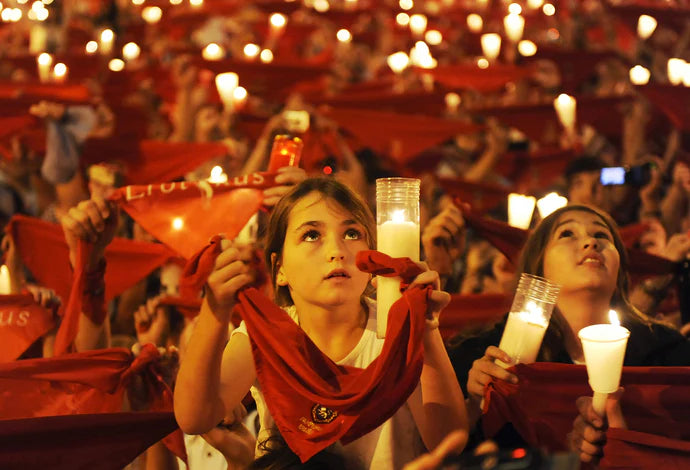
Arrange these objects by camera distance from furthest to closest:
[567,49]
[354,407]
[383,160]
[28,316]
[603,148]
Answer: [567,49], [603,148], [383,160], [28,316], [354,407]

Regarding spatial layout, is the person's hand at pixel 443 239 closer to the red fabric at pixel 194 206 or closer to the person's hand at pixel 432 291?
the red fabric at pixel 194 206

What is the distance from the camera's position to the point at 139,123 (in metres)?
7.65

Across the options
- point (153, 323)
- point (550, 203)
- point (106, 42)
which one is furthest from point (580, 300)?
point (106, 42)

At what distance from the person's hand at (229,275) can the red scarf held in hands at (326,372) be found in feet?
0.08

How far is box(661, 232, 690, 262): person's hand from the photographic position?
414cm

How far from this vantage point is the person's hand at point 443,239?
392cm

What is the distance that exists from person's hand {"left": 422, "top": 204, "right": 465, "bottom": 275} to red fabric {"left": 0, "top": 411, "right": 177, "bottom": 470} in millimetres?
1490

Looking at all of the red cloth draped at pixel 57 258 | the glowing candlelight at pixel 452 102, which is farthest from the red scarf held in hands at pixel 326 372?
the glowing candlelight at pixel 452 102

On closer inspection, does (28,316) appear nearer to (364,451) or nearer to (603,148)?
(364,451)

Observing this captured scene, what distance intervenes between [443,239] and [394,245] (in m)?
1.60

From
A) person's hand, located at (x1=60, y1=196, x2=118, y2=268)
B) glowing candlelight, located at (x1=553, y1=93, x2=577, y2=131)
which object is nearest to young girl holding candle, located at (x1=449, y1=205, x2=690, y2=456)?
person's hand, located at (x1=60, y1=196, x2=118, y2=268)

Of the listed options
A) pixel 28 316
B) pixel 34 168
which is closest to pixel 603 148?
pixel 34 168

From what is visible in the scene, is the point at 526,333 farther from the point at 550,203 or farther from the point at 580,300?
the point at 550,203

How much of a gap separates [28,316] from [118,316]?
103 centimetres
